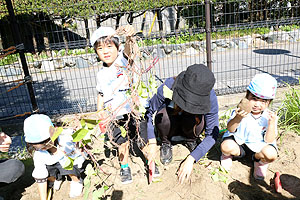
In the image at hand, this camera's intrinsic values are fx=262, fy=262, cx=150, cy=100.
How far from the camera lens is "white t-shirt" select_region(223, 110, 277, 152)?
2285 mm

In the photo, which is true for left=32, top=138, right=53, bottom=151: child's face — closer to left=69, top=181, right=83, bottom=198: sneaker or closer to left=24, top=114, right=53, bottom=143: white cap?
left=24, top=114, right=53, bottom=143: white cap

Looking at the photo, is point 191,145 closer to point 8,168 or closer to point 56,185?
point 56,185

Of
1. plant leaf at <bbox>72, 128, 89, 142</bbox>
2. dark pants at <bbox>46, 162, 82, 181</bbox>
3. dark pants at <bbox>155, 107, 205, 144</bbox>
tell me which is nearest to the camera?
plant leaf at <bbox>72, 128, 89, 142</bbox>

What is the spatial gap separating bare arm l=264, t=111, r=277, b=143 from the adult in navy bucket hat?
1.42ft

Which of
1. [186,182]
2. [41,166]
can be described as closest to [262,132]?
[186,182]

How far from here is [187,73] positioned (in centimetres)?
205

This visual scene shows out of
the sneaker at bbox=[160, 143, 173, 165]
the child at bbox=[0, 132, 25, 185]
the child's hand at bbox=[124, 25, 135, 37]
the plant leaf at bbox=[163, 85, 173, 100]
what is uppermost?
the child's hand at bbox=[124, 25, 135, 37]

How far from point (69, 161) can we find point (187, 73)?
3.53ft

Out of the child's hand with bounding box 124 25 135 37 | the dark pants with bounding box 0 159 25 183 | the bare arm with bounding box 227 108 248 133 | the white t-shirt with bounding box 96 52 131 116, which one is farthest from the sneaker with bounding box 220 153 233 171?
the dark pants with bounding box 0 159 25 183

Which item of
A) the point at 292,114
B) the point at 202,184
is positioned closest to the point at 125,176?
the point at 202,184

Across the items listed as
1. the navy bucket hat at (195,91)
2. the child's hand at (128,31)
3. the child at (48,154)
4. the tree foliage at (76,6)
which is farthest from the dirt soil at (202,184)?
the tree foliage at (76,6)

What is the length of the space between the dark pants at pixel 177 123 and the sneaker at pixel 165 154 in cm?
7

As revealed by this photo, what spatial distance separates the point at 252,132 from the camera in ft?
7.63

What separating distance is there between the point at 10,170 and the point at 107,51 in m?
1.33
